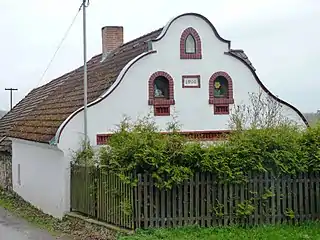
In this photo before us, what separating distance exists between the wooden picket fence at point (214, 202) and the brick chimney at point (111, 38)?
13345 mm

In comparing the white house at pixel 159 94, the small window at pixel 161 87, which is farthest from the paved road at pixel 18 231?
the small window at pixel 161 87

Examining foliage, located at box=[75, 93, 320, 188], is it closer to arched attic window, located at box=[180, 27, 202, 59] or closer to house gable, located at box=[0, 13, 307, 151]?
house gable, located at box=[0, 13, 307, 151]

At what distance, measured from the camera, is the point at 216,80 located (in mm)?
21500

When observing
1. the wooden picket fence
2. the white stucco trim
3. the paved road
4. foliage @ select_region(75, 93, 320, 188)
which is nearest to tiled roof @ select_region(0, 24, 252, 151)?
the white stucco trim

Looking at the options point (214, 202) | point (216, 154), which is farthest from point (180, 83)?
point (214, 202)

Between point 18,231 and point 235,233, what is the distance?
7069 millimetres

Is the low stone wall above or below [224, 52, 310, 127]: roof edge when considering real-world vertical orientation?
below

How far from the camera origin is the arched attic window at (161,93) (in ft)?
67.4

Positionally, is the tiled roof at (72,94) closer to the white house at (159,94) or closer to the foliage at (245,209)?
the white house at (159,94)

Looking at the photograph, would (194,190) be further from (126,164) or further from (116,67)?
(116,67)

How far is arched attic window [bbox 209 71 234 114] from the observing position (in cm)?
2134

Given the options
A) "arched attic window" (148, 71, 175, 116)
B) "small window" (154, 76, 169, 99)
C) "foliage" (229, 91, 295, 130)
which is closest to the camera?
"arched attic window" (148, 71, 175, 116)

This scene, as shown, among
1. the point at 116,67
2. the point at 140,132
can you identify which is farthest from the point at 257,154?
the point at 116,67

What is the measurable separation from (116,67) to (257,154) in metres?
8.95
